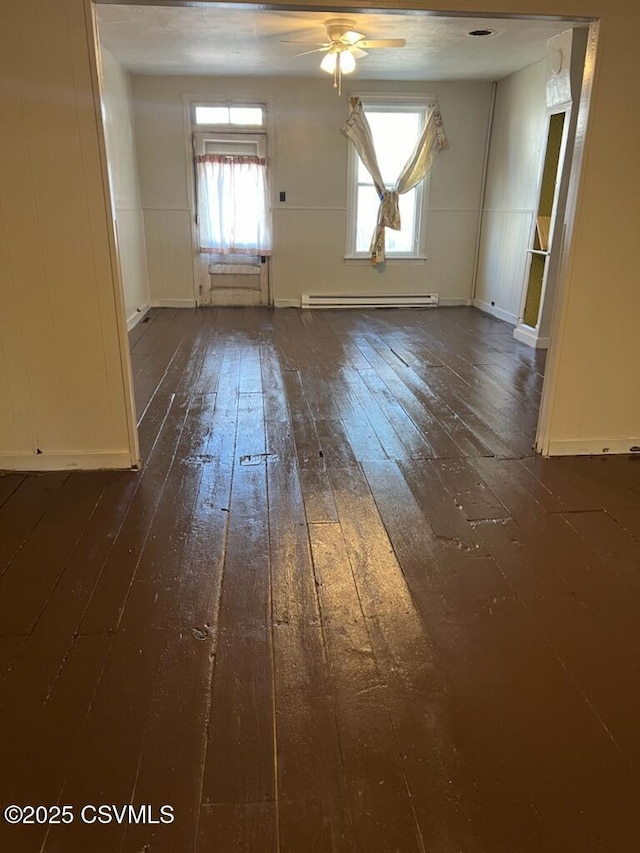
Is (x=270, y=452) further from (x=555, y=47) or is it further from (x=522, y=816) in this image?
(x=555, y=47)

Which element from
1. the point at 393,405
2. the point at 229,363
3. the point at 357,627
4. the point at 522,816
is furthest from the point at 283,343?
the point at 522,816

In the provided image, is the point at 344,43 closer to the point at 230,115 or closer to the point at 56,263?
the point at 230,115

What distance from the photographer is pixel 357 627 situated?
192 cm

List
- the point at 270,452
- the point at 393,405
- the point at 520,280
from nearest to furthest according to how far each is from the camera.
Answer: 1. the point at 270,452
2. the point at 393,405
3. the point at 520,280

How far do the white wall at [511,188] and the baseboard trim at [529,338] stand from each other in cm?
56

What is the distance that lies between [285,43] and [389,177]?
92.8 inches

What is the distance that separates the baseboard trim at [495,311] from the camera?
654cm

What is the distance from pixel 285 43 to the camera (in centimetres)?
508

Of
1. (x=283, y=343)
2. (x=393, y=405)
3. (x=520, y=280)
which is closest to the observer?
(x=393, y=405)

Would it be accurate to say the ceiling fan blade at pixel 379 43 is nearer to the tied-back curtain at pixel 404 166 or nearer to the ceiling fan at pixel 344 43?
the ceiling fan at pixel 344 43

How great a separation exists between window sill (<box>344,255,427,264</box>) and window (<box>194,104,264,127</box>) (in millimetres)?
1814

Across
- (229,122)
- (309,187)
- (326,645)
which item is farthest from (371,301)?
(326,645)

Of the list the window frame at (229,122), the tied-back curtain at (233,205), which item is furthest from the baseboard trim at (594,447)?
the window frame at (229,122)

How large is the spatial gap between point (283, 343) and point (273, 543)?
11.3 ft
